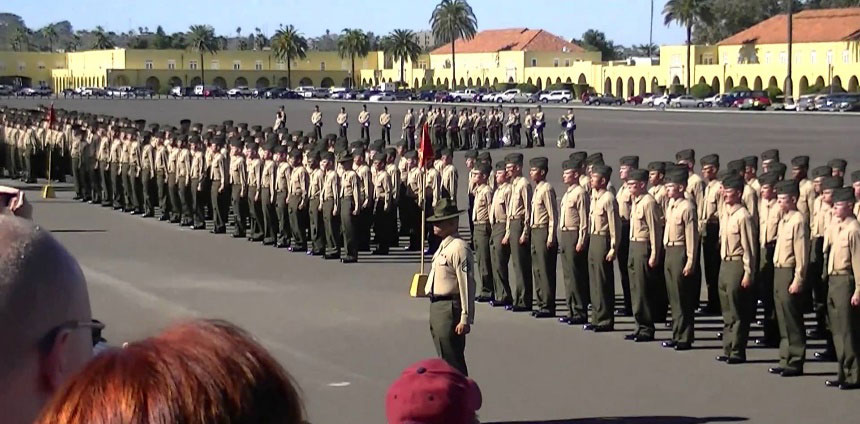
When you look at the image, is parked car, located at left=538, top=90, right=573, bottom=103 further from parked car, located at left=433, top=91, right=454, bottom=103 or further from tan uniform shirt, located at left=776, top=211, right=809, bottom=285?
tan uniform shirt, located at left=776, top=211, right=809, bottom=285

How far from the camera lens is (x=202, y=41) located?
128m

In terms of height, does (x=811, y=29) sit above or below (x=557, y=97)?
above

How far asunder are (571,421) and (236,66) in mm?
125506

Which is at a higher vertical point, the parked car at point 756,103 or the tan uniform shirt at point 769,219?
the parked car at point 756,103

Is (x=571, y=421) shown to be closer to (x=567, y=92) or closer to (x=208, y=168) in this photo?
(x=208, y=168)

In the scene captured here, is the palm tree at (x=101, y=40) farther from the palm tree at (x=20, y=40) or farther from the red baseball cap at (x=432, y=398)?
the red baseball cap at (x=432, y=398)

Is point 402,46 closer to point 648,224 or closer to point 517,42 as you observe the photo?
point 517,42

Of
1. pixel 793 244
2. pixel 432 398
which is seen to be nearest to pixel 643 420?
pixel 793 244

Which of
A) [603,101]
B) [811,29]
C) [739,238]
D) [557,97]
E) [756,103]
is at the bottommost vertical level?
[739,238]

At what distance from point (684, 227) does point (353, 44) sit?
11412 cm

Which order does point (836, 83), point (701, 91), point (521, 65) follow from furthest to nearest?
1. point (521, 65)
2. point (701, 91)
3. point (836, 83)

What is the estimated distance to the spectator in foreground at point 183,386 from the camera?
5.42 ft

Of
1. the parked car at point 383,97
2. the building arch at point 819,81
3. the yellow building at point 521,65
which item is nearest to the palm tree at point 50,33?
the yellow building at point 521,65

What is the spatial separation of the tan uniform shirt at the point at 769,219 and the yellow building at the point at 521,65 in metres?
69.6
